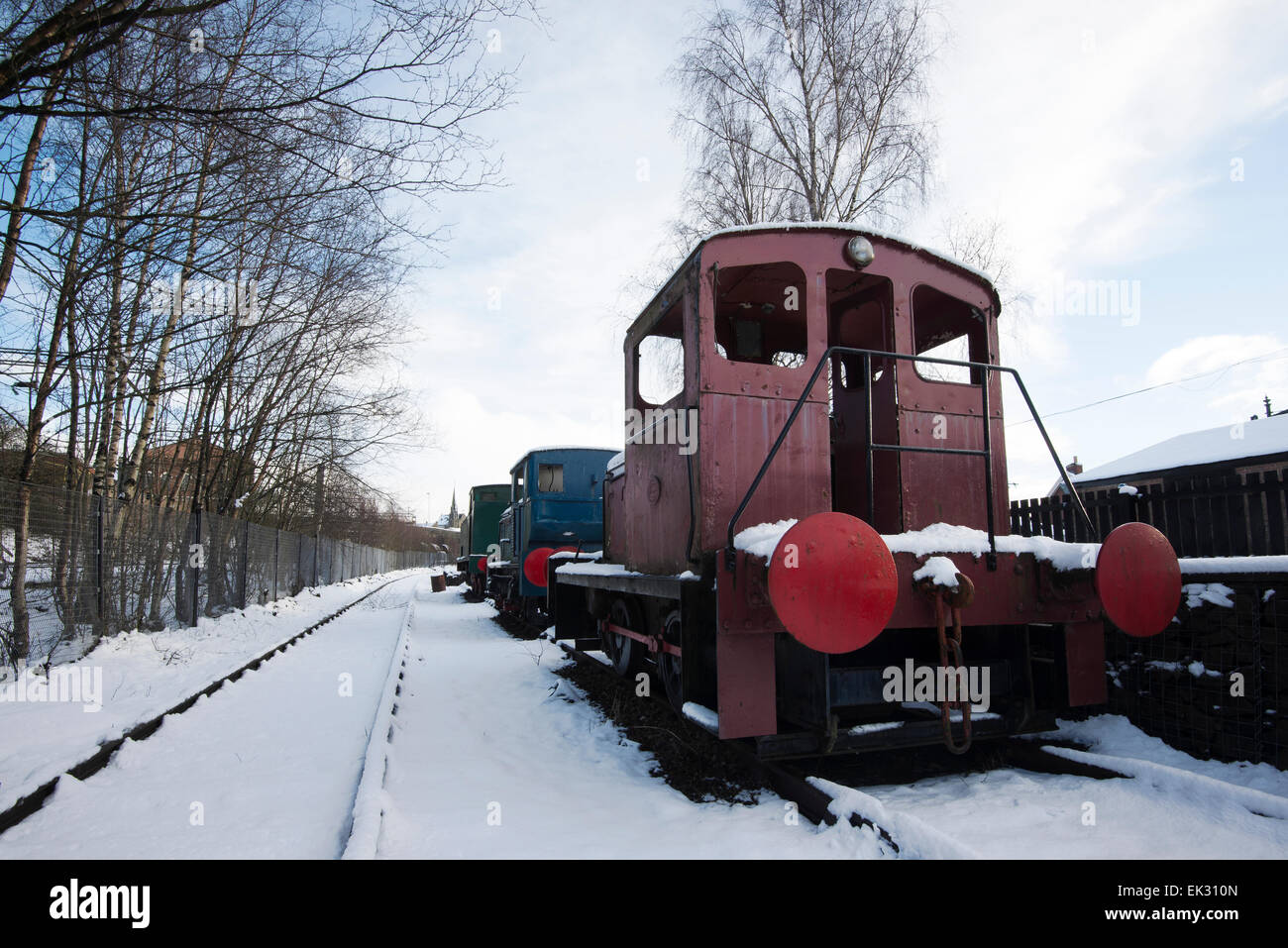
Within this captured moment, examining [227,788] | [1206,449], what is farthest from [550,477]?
[1206,449]

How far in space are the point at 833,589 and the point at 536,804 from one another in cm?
184

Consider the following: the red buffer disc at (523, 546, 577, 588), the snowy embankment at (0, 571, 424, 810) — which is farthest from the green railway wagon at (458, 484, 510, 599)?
the red buffer disc at (523, 546, 577, 588)

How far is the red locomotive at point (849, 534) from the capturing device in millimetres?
3309

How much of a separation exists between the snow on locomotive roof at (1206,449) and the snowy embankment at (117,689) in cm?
1585

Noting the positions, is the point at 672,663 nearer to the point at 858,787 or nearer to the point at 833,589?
the point at 858,787

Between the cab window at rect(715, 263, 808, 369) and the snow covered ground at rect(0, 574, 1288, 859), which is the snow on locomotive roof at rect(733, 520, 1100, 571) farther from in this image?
the cab window at rect(715, 263, 808, 369)

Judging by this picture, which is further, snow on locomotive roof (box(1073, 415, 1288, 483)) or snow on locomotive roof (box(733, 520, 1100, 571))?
snow on locomotive roof (box(1073, 415, 1288, 483))

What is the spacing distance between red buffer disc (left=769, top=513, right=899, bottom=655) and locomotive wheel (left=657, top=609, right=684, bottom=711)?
158 centimetres

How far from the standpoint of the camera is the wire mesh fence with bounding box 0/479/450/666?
7057 mm

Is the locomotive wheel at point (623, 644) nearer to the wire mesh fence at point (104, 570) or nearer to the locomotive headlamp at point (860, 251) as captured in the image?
the locomotive headlamp at point (860, 251)

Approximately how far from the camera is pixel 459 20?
4.23 meters

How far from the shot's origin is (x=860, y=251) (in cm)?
409
